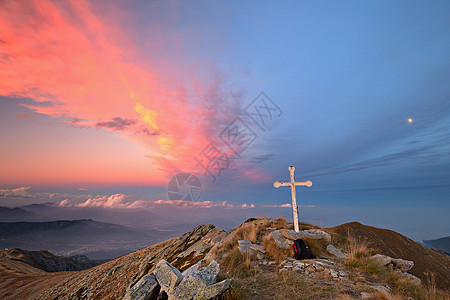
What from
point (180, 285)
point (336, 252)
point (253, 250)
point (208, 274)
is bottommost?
point (336, 252)

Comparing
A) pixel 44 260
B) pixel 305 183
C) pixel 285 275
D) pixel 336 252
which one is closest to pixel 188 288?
pixel 285 275

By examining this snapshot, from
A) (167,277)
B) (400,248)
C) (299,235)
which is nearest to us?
(167,277)

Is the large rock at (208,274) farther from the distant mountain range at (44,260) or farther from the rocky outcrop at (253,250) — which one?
the distant mountain range at (44,260)

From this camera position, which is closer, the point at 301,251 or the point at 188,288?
the point at 188,288

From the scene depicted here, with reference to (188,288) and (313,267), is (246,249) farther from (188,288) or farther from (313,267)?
(188,288)

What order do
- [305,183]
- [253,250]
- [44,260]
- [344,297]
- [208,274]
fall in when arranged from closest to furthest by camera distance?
[344,297] < [208,274] < [253,250] < [305,183] < [44,260]

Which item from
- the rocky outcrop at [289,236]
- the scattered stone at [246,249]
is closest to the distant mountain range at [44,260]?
the scattered stone at [246,249]

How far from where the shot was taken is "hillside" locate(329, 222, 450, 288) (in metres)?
21.1

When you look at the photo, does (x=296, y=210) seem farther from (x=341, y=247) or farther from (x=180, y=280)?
(x=180, y=280)

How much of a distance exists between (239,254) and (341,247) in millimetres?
7526

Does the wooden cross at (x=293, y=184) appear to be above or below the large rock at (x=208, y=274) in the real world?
above

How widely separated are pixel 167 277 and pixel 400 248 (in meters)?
29.2

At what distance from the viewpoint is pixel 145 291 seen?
6684mm

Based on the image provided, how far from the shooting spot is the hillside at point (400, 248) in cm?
2114
